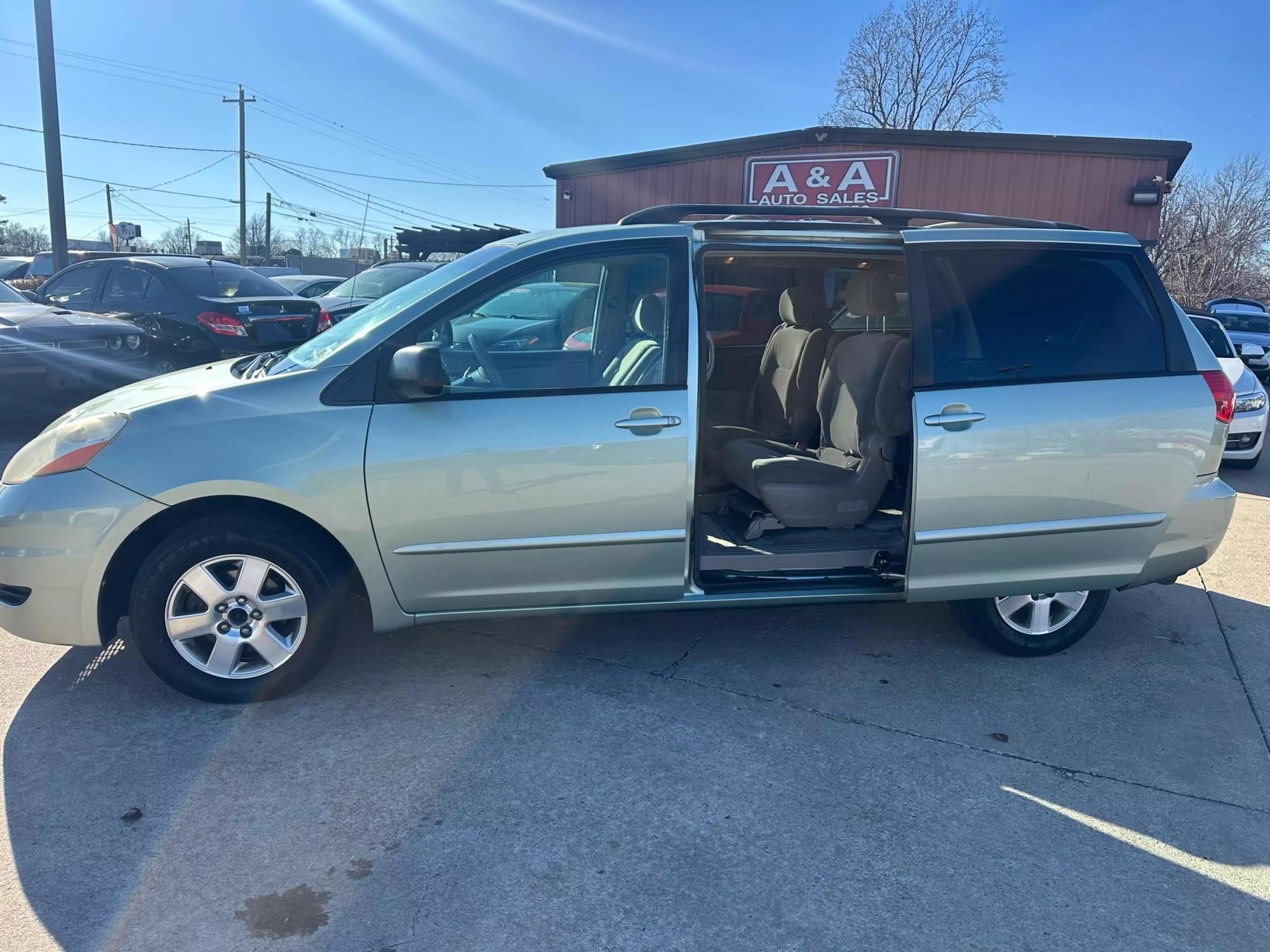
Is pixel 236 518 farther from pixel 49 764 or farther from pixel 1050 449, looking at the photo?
pixel 1050 449

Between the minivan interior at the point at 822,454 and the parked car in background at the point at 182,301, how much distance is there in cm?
589

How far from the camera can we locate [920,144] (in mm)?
14578

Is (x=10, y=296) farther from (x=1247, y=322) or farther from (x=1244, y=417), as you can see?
(x=1247, y=322)

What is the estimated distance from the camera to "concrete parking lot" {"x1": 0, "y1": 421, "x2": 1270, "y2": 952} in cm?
245

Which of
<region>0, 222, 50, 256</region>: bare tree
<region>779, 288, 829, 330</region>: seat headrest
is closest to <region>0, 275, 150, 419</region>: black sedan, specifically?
<region>779, 288, 829, 330</region>: seat headrest

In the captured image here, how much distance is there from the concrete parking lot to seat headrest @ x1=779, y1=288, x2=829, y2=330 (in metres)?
1.66

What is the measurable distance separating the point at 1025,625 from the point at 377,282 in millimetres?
10718

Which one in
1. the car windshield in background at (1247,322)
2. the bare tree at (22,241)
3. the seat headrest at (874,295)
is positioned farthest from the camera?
the bare tree at (22,241)

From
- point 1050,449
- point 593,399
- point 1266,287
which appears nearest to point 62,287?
point 593,399

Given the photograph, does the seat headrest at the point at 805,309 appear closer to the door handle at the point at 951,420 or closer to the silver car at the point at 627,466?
the silver car at the point at 627,466

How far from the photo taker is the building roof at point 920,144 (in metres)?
13.6

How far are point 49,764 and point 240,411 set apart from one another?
1.32 meters

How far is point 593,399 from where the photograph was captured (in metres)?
3.46

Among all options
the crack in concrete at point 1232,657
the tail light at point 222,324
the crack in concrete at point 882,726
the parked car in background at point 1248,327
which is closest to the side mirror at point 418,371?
the crack in concrete at point 882,726
